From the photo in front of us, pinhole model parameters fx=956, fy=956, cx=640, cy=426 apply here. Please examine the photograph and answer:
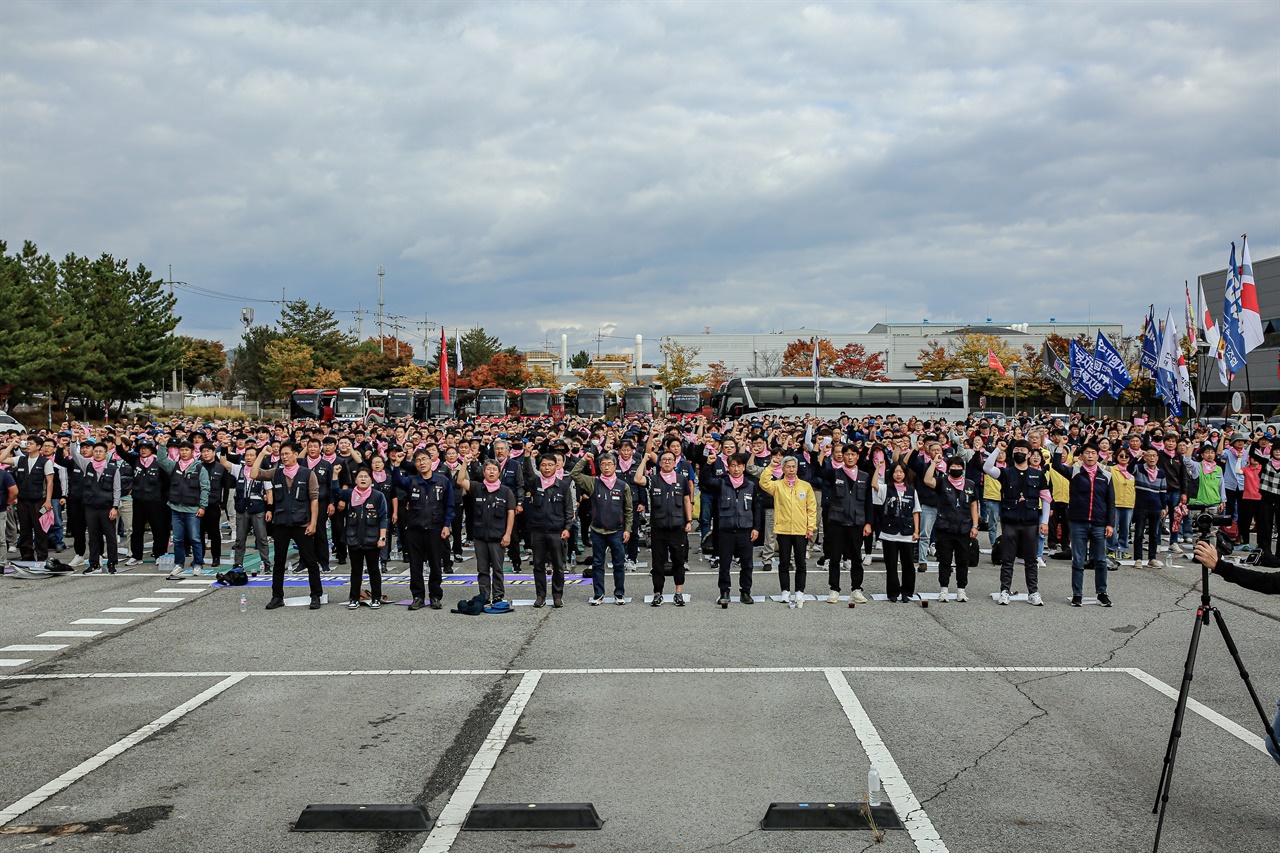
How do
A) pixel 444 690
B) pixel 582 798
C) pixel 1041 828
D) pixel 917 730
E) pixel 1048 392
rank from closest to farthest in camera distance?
pixel 1041 828 < pixel 582 798 < pixel 917 730 < pixel 444 690 < pixel 1048 392

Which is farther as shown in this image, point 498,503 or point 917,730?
point 498,503

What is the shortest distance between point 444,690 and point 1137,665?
608cm

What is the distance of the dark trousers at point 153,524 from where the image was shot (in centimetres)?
1415

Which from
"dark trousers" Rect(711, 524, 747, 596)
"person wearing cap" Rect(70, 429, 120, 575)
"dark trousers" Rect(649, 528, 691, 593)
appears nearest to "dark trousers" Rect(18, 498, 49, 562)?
"person wearing cap" Rect(70, 429, 120, 575)

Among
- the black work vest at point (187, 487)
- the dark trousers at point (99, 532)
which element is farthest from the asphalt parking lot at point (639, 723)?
the dark trousers at point (99, 532)

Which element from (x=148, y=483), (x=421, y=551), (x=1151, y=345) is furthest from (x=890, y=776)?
(x=1151, y=345)

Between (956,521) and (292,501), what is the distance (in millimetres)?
7801

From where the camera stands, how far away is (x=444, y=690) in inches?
308

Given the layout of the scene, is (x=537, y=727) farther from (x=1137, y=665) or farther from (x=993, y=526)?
(x=993, y=526)

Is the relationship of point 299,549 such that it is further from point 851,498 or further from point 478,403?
point 478,403

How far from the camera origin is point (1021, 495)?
37.1 ft

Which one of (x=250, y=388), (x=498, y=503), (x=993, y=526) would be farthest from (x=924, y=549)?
(x=250, y=388)

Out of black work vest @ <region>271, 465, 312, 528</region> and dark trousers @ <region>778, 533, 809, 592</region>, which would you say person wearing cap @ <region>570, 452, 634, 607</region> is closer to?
dark trousers @ <region>778, 533, 809, 592</region>

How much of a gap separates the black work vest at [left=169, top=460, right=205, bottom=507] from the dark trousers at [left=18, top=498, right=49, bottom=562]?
8.41ft
